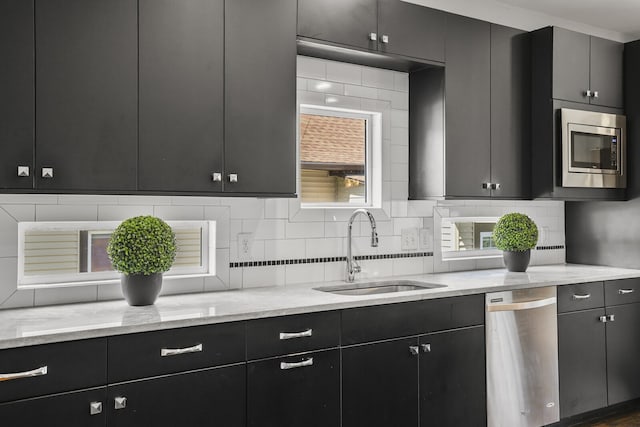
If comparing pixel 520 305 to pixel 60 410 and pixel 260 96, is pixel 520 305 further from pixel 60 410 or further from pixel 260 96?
pixel 60 410

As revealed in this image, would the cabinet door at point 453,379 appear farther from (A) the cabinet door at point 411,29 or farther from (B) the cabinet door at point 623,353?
→ (A) the cabinet door at point 411,29

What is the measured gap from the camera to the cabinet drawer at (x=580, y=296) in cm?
340

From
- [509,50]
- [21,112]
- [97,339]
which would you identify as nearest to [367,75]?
[509,50]

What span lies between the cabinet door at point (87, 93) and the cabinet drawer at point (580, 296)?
2.48m

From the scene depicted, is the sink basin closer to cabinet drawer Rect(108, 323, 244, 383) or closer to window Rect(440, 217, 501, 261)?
window Rect(440, 217, 501, 261)

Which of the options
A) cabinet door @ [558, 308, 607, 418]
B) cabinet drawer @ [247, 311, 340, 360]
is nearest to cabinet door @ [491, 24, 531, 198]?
cabinet door @ [558, 308, 607, 418]

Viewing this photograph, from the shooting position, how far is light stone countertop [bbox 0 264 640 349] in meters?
2.03

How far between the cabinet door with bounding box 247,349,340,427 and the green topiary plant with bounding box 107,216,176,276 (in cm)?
57

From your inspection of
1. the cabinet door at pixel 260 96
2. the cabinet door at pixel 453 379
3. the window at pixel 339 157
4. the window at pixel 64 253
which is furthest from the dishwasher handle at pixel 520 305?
the window at pixel 64 253

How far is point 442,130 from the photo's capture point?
3.40 m

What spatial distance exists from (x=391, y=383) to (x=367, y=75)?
5.80ft

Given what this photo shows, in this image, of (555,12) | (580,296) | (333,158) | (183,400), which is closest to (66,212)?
(183,400)

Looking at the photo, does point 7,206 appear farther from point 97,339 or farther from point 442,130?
point 442,130

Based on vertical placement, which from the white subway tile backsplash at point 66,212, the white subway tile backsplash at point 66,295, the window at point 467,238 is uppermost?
the white subway tile backsplash at point 66,212
